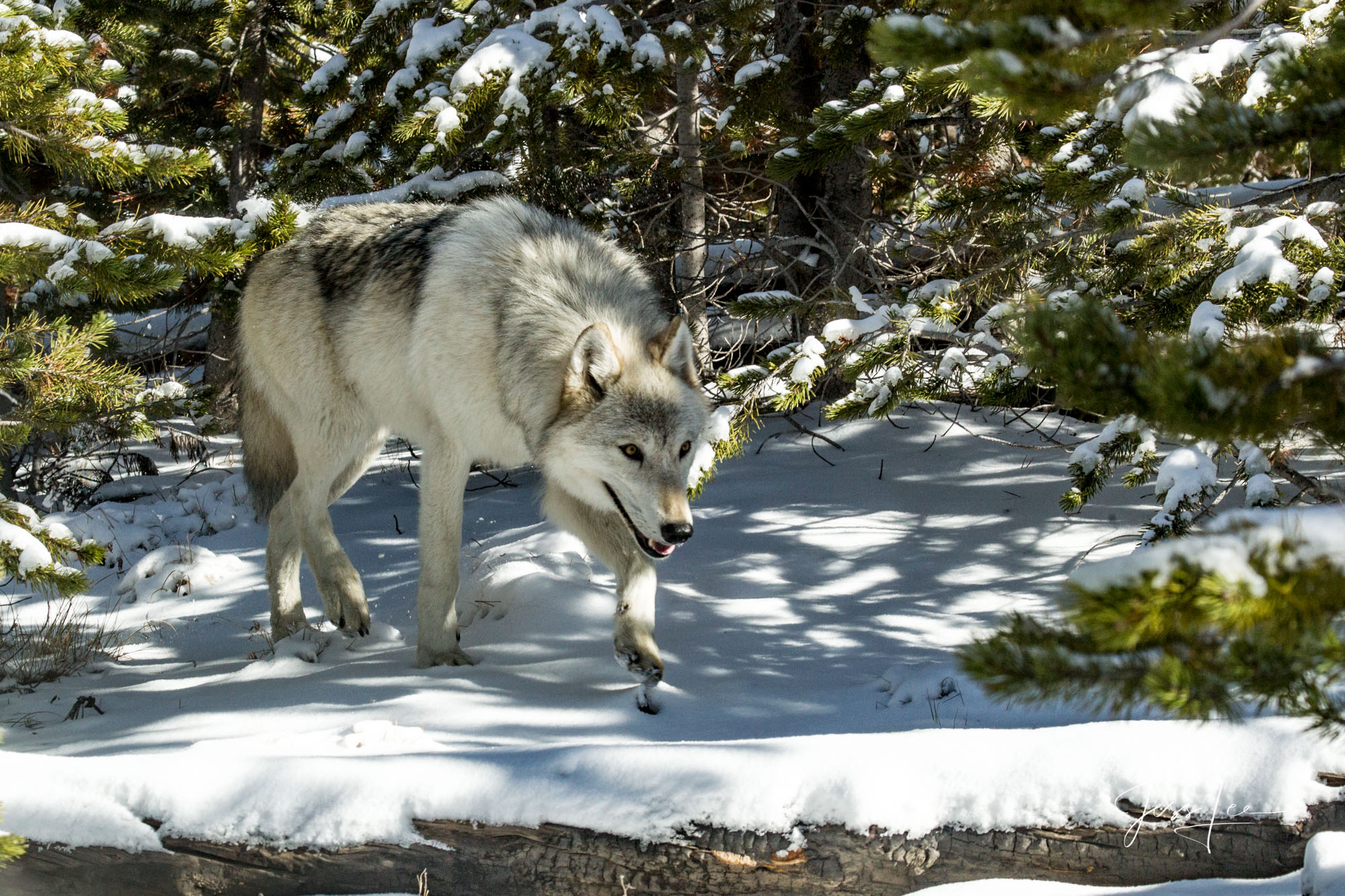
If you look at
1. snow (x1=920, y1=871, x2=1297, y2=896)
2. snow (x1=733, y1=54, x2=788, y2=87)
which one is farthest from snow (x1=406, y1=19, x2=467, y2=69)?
snow (x1=920, y1=871, x2=1297, y2=896)

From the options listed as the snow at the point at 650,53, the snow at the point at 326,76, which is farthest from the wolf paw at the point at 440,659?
the snow at the point at 326,76

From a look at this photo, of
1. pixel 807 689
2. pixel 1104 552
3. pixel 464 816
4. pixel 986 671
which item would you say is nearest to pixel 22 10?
pixel 464 816

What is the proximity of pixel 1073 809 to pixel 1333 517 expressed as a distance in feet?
4.58

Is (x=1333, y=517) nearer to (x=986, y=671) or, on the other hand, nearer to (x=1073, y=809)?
(x=986, y=671)

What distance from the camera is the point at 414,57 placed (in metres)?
5.88

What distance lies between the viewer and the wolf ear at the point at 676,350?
433 centimetres

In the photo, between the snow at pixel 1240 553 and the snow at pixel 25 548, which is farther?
the snow at pixel 25 548

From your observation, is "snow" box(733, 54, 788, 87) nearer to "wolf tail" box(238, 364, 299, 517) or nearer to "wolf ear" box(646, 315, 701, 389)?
"wolf ear" box(646, 315, 701, 389)

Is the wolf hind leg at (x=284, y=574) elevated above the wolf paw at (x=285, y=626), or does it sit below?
above

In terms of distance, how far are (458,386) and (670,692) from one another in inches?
66.5

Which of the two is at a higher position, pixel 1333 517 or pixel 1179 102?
pixel 1179 102

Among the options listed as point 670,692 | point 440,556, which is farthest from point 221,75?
point 670,692

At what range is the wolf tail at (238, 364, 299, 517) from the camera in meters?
5.65

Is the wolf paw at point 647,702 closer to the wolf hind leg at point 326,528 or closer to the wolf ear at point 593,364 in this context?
the wolf ear at point 593,364
